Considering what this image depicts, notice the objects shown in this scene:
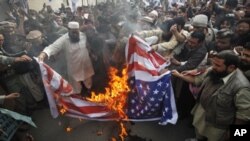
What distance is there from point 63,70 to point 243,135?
4.53 metres

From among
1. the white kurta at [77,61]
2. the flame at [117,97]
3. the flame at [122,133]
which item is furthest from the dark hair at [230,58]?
the white kurta at [77,61]

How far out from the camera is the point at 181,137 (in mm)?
5754

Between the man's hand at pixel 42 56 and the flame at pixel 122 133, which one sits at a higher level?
the man's hand at pixel 42 56

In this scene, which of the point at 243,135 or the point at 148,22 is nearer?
the point at 243,135

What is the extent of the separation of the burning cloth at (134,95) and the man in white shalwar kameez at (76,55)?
1434mm

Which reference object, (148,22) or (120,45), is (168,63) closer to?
(120,45)

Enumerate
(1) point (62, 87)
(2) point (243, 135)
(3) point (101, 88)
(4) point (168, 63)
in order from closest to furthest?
(2) point (243, 135) → (1) point (62, 87) → (4) point (168, 63) → (3) point (101, 88)

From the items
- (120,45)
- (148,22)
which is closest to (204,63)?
(120,45)

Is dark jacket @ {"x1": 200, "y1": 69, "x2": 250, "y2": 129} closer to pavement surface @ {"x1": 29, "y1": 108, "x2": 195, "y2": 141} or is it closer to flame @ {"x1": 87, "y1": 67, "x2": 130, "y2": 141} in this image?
flame @ {"x1": 87, "y1": 67, "x2": 130, "y2": 141}

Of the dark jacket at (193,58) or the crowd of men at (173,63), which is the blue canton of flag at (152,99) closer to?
the crowd of men at (173,63)

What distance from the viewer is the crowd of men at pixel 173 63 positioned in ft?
13.3

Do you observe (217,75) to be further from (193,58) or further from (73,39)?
(73,39)

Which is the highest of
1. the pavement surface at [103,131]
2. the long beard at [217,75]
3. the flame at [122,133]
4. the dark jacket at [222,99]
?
the long beard at [217,75]

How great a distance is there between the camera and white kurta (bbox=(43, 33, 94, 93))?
6516 millimetres
